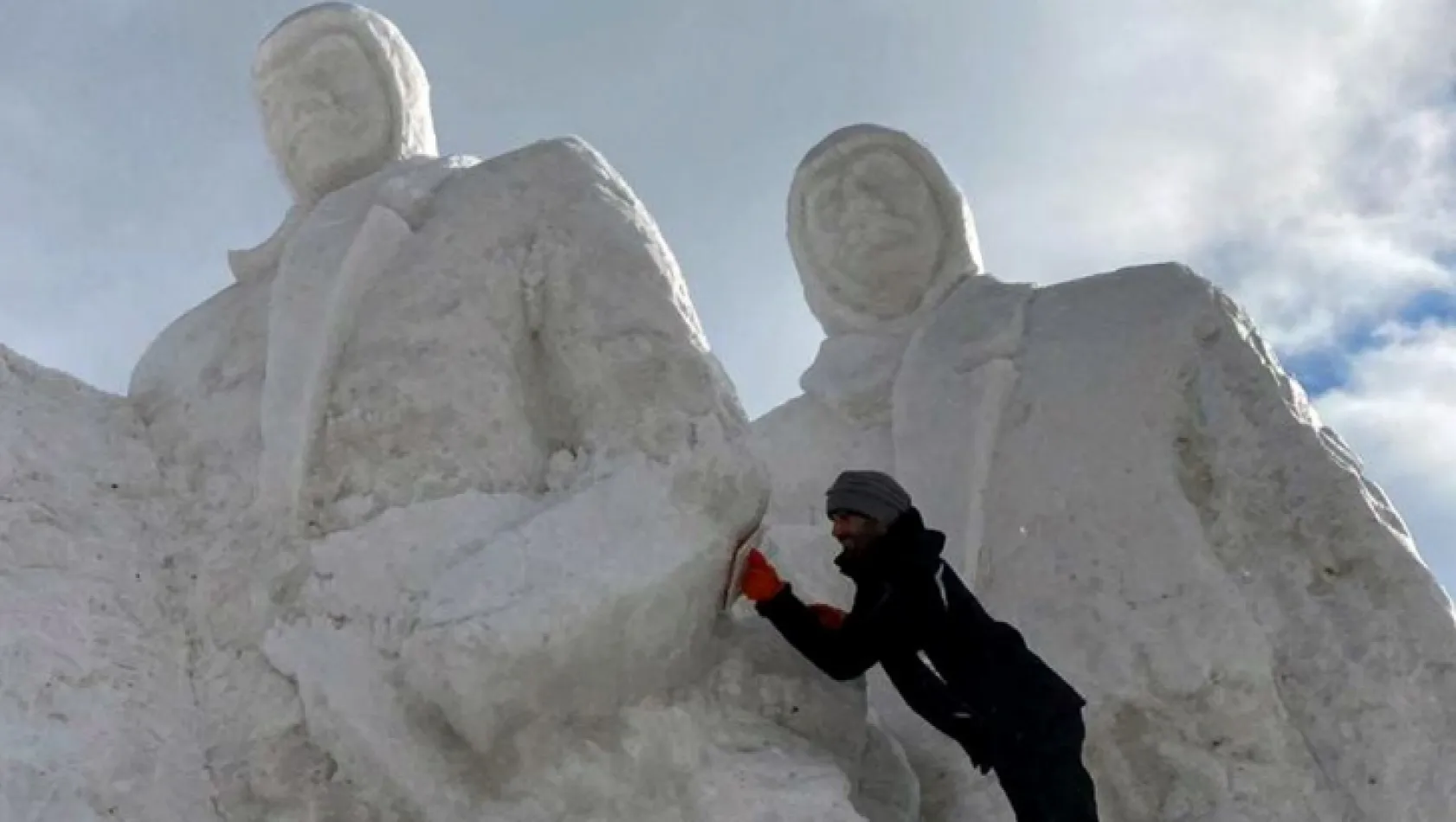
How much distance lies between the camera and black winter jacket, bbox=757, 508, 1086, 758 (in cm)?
336

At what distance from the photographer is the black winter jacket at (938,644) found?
3.36 meters

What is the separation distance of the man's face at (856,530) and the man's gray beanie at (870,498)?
1 centimetres

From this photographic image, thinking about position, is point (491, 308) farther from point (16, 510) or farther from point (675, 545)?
point (16, 510)

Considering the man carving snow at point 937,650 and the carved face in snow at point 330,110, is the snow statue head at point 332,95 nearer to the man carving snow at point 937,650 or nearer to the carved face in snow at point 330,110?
the carved face in snow at point 330,110

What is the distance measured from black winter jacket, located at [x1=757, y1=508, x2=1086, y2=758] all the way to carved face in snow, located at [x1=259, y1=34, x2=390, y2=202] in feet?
5.38

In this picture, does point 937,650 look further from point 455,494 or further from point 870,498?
point 455,494

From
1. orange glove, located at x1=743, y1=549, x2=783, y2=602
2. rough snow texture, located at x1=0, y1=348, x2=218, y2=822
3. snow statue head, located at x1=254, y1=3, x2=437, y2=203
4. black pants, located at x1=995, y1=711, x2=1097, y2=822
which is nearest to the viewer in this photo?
rough snow texture, located at x1=0, y1=348, x2=218, y2=822

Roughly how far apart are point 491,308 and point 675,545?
74 centimetres

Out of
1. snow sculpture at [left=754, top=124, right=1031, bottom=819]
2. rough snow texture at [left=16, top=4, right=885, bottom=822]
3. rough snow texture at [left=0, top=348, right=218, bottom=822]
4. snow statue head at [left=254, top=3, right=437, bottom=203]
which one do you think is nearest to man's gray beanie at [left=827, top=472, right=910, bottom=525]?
rough snow texture at [left=16, top=4, right=885, bottom=822]

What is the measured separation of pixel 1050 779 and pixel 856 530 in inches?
22.9

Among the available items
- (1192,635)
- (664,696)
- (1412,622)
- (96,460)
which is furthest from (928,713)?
(96,460)

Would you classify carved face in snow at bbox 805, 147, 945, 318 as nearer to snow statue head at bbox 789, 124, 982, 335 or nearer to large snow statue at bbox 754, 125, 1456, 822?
snow statue head at bbox 789, 124, 982, 335

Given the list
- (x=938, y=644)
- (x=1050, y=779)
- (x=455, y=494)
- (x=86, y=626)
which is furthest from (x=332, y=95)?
(x=1050, y=779)

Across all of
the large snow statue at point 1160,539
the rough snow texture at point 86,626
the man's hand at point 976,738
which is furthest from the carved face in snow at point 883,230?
the rough snow texture at point 86,626
